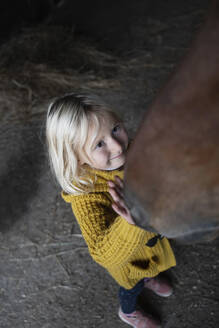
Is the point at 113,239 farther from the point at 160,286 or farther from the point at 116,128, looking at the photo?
the point at 160,286

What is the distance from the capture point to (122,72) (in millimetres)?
2244

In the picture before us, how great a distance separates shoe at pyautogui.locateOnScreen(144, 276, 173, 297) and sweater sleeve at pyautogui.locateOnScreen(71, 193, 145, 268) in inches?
15.6

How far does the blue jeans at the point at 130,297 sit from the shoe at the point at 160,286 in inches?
4.4

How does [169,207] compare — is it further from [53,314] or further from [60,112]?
[53,314]

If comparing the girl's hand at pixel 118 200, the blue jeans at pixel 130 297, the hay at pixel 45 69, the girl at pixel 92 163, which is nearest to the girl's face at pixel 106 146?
the girl at pixel 92 163

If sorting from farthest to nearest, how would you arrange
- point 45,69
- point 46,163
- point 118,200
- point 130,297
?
point 45,69 → point 46,163 → point 130,297 → point 118,200

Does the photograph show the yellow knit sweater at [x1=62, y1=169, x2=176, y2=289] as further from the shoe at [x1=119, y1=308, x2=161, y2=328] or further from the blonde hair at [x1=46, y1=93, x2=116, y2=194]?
the shoe at [x1=119, y1=308, x2=161, y2=328]

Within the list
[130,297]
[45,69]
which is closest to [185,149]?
[130,297]

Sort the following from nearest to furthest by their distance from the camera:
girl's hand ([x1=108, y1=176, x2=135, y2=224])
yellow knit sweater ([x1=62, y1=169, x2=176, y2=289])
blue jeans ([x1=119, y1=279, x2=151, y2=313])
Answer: girl's hand ([x1=108, y1=176, x2=135, y2=224]), yellow knit sweater ([x1=62, y1=169, x2=176, y2=289]), blue jeans ([x1=119, y1=279, x2=151, y2=313])

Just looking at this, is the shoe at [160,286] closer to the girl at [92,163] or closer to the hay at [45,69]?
the girl at [92,163]

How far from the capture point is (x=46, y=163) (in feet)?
5.73

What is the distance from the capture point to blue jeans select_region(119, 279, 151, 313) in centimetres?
99

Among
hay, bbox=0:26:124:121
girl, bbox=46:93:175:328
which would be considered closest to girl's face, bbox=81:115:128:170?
girl, bbox=46:93:175:328

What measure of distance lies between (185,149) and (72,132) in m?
0.52
